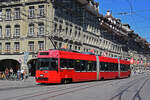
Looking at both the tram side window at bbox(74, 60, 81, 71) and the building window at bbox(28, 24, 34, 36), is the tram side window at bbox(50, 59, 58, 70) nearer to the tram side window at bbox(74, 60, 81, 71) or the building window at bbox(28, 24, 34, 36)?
the tram side window at bbox(74, 60, 81, 71)

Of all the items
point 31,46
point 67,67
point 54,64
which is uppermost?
point 31,46

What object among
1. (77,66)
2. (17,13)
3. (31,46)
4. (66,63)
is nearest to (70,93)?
(66,63)

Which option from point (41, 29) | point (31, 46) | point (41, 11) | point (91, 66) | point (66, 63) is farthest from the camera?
point (31, 46)

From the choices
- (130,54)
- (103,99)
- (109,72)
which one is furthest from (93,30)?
(103,99)

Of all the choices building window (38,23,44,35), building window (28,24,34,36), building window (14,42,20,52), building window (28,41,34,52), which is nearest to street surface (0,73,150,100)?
building window (38,23,44,35)

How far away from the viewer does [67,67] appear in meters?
20.3

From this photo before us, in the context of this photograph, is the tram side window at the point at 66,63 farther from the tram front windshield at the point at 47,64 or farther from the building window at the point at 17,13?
the building window at the point at 17,13

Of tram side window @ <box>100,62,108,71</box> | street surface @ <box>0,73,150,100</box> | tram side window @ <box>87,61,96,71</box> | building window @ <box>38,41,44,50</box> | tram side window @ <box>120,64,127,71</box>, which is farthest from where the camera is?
building window @ <box>38,41,44,50</box>

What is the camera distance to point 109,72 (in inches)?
1128

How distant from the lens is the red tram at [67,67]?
754 inches

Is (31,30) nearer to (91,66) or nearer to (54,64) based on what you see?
(91,66)

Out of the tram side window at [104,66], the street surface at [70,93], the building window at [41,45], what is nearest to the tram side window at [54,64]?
the street surface at [70,93]

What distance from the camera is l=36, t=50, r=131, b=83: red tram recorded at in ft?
62.8

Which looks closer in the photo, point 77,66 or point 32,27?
point 77,66
